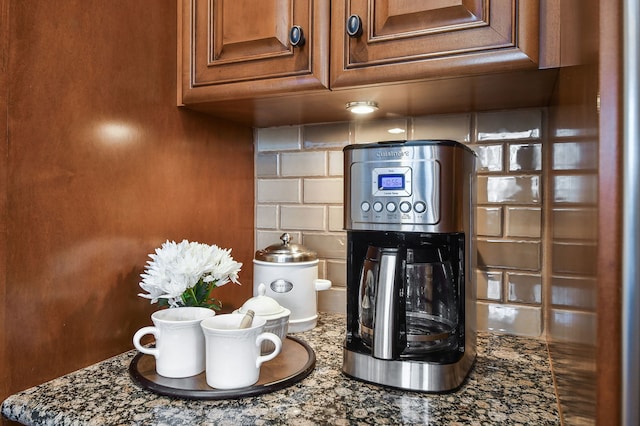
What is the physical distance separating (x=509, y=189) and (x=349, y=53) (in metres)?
0.53

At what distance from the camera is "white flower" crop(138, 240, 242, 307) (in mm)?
896

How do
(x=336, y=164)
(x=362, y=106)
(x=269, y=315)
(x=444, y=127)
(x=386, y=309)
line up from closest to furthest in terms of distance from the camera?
(x=386, y=309)
(x=269, y=315)
(x=362, y=106)
(x=444, y=127)
(x=336, y=164)

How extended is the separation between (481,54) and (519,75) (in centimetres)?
10

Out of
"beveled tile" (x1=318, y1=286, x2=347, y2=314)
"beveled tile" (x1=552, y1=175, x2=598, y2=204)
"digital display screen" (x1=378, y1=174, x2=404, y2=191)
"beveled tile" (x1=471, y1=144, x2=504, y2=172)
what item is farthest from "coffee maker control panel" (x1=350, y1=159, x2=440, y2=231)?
"beveled tile" (x1=318, y1=286, x2=347, y2=314)

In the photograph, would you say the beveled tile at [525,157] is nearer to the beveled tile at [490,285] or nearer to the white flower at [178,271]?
the beveled tile at [490,285]

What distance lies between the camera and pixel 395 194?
77 centimetres

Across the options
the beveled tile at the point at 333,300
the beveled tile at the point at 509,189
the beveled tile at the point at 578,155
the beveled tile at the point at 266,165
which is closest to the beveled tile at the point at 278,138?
the beveled tile at the point at 266,165

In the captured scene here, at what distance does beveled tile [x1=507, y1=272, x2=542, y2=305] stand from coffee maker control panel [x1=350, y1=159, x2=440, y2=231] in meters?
0.50

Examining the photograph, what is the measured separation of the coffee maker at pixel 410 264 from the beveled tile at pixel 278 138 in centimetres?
57

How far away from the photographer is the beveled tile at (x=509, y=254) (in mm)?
1104

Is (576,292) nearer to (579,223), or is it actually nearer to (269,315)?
(579,223)

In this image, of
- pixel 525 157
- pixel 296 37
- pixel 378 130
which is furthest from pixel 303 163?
pixel 525 157

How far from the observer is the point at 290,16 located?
950 mm

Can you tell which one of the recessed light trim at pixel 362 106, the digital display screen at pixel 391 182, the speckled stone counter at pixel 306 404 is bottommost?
the speckled stone counter at pixel 306 404
